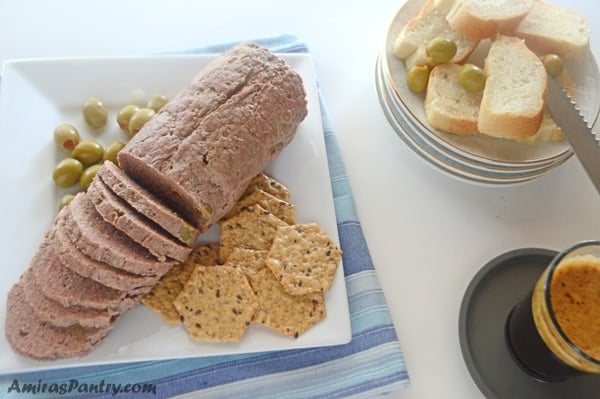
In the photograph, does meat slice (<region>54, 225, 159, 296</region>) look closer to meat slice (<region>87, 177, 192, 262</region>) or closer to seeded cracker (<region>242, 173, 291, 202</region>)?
meat slice (<region>87, 177, 192, 262</region>)

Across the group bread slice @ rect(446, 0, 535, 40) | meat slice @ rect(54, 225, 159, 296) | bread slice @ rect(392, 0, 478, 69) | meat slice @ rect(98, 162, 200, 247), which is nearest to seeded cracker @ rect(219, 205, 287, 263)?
meat slice @ rect(98, 162, 200, 247)

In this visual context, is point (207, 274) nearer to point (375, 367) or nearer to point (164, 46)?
point (375, 367)

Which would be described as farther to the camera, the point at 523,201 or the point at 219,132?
the point at 523,201

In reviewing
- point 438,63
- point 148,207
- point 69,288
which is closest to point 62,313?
point 69,288

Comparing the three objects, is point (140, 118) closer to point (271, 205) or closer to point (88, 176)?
point (88, 176)

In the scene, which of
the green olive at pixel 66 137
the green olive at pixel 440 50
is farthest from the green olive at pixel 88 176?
the green olive at pixel 440 50

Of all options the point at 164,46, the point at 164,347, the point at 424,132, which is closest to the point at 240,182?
the point at 164,347
